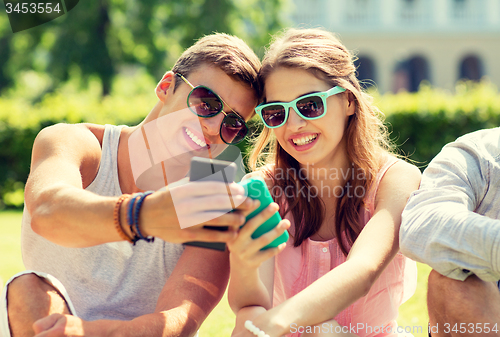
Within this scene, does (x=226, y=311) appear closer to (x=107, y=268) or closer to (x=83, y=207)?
(x=107, y=268)

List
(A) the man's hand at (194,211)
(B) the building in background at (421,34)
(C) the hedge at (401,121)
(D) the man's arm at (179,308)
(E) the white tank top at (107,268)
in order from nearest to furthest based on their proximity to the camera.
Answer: (A) the man's hand at (194,211) < (D) the man's arm at (179,308) < (E) the white tank top at (107,268) < (C) the hedge at (401,121) < (B) the building in background at (421,34)

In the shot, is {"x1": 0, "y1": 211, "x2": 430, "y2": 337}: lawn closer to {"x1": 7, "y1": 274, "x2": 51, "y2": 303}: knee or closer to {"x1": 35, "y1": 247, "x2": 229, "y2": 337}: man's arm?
{"x1": 35, "y1": 247, "x2": 229, "y2": 337}: man's arm

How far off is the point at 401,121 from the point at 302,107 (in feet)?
26.3

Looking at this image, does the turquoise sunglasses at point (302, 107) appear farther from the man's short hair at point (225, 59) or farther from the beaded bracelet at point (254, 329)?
the beaded bracelet at point (254, 329)

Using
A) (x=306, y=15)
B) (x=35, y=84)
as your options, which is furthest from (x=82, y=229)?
(x=35, y=84)

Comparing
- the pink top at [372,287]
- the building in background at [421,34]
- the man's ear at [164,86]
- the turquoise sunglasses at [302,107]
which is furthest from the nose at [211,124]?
the building in background at [421,34]

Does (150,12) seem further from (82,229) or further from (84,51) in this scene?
(82,229)

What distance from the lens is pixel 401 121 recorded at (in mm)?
9945

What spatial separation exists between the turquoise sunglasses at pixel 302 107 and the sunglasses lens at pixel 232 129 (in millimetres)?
128

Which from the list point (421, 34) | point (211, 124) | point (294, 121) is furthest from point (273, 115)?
point (421, 34)

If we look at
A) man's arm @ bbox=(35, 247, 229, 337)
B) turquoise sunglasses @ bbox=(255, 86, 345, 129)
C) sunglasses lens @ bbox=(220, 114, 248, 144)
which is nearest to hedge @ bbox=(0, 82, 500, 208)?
turquoise sunglasses @ bbox=(255, 86, 345, 129)

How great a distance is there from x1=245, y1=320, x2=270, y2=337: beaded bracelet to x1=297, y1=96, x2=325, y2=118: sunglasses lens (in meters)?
1.15

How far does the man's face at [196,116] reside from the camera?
249cm

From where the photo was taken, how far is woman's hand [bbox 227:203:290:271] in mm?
1688
